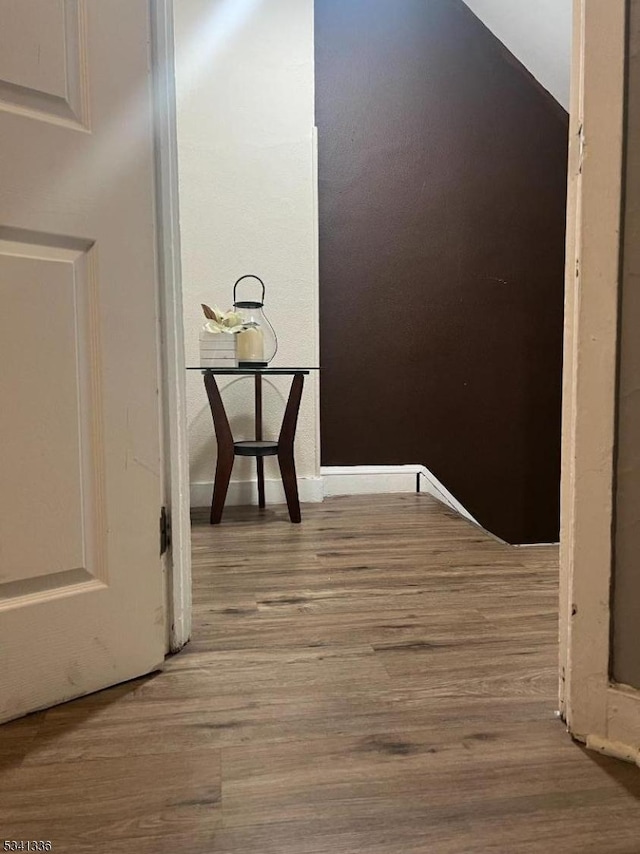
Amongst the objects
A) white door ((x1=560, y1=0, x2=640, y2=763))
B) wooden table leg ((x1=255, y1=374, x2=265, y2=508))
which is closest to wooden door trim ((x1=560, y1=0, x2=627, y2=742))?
white door ((x1=560, y1=0, x2=640, y2=763))

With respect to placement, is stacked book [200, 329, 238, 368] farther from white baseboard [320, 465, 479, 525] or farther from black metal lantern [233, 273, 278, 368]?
white baseboard [320, 465, 479, 525]

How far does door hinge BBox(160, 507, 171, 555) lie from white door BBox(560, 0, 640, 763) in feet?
2.34

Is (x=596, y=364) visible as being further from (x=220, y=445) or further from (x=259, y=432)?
(x=259, y=432)

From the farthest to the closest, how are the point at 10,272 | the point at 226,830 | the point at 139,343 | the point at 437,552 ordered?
the point at 437,552, the point at 139,343, the point at 10,272, the point at 226,830

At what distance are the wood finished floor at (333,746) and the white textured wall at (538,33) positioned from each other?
93.3 inches

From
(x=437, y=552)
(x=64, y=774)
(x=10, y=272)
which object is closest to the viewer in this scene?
(x=64, y=774)

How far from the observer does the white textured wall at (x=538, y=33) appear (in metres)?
2.50

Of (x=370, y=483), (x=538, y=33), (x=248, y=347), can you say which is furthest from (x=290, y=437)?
(x=538, y=33)

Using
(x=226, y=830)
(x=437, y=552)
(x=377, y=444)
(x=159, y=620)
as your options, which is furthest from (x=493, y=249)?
(x=226, y=830)

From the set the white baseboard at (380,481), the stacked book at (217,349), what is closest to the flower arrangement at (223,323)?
the stacked book at (217,349)

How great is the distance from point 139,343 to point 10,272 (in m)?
0.23

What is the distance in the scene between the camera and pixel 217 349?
239cm

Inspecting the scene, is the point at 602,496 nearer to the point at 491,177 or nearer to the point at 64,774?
the point at 64,774

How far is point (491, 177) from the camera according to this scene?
290 centimetres
